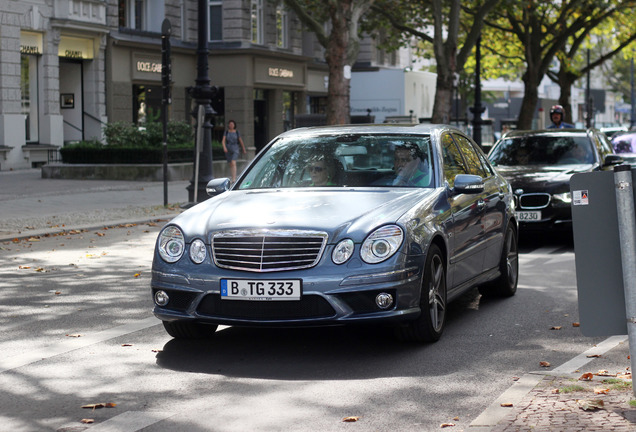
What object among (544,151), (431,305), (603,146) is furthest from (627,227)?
(603,146)

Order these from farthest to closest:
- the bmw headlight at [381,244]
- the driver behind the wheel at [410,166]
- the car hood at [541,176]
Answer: the car hood at [541,176], the driver behind the wheel at [410,166], the bmw headlight at [381,244]

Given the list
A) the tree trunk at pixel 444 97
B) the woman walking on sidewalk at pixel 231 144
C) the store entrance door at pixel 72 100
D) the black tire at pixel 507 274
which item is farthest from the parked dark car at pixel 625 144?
the store entrance door at pixel 72 100

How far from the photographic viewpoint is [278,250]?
694 centimetres

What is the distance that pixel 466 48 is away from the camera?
3241 centimetres

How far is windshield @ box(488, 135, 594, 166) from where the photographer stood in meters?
15.5

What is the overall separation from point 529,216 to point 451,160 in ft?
19.9

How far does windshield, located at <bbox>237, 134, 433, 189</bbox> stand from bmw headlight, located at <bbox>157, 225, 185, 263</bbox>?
1.20 meters

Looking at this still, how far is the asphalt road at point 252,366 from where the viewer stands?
5691mm

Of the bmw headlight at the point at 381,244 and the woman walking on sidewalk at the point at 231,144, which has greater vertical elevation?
the woman walking on sidewalk at the point at 231,144

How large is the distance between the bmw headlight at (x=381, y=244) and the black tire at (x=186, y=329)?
4.70 ft

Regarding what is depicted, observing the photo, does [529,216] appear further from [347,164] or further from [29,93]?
[29,93]

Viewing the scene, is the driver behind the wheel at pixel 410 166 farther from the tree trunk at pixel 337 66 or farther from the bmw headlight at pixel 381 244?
the tree trunk at pixel 337 66

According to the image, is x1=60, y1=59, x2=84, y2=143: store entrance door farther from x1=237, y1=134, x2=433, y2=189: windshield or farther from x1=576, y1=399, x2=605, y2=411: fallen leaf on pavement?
x1=576, y1=399, x2=605, y2=411: fallen leaf on pavement

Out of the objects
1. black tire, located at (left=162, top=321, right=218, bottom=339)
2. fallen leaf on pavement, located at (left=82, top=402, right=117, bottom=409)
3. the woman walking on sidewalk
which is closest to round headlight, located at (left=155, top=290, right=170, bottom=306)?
black tire, located at (left=162, top=321, right=218, bottom=339)
